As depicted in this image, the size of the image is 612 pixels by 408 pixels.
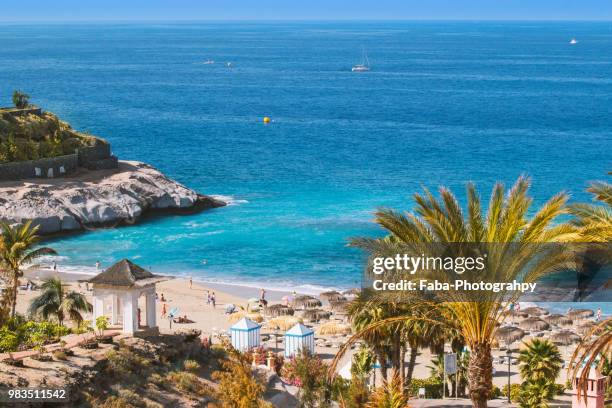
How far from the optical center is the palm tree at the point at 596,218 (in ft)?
55.8

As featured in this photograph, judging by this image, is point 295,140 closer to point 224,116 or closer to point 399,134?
point 399,134

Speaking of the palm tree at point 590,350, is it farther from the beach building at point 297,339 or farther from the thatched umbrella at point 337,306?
the thatched umbrella at point 337,306

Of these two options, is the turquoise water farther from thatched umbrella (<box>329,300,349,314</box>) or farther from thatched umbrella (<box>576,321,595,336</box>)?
thatched umbrella (<box>576,321,595,336</box>)

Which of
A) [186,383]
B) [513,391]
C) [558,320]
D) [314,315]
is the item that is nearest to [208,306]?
[314,315]

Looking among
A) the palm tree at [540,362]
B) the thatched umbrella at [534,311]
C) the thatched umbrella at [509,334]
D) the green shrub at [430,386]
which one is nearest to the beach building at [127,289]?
the green shrub at [430,386]

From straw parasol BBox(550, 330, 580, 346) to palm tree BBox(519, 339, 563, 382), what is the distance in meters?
11.6

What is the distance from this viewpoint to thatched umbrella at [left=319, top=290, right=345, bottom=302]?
44.4 metres

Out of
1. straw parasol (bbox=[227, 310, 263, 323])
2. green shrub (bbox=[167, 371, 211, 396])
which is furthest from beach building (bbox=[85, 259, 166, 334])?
straw parasol (bbox=[227, 310, 263, 323])

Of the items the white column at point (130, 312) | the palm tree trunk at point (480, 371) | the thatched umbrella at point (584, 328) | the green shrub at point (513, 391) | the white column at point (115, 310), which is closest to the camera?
the palm tree trunk at point (480, 371)

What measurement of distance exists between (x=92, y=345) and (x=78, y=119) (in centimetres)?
10262

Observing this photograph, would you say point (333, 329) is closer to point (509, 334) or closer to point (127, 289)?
point (509, 334)

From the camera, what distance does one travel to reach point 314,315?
41406 mm

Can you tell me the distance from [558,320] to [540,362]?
15.9 m

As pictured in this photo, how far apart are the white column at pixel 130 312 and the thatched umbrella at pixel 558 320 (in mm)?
21441
